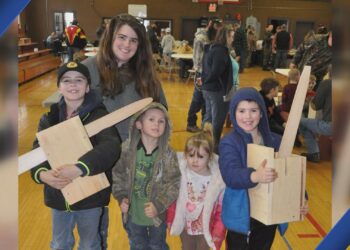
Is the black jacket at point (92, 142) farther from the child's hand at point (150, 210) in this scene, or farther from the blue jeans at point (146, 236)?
the blue jeans at point (146, 236)

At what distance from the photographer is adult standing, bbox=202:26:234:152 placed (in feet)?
14.3

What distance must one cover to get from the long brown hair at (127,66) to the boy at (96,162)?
261mm

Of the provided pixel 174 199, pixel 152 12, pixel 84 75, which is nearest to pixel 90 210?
pixel 174 199

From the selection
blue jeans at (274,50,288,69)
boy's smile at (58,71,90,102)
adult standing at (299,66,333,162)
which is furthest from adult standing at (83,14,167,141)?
blue jeans at (274,50,288,69)

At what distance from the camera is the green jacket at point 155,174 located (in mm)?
1994

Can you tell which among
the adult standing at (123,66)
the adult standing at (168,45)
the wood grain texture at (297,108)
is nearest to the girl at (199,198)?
the adult standing at (123,66)

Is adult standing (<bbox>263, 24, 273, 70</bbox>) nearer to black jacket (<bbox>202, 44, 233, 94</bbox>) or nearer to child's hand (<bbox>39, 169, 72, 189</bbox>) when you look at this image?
black jacket (<bbox>202, 44, 233, 94</bbox>)

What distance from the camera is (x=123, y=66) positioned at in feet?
6.80

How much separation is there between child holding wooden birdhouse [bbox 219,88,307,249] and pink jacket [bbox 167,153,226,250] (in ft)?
→ 0.31

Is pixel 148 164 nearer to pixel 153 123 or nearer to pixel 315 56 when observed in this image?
Answer: pixel 153 123

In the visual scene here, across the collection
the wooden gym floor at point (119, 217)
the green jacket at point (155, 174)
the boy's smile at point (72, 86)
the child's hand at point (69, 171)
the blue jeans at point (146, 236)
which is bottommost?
the wooden gym floor at point (119, 217)

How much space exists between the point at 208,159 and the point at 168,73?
1030cm

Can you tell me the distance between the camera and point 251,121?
185 centimetres

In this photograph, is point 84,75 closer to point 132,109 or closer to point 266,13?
point 132,109
